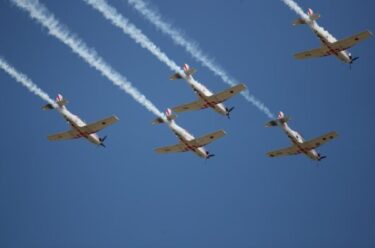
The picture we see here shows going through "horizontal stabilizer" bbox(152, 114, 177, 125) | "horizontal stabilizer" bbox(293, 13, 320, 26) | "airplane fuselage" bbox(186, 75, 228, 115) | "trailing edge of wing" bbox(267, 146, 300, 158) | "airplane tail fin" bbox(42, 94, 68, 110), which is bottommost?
"airplane tail fin" bbox(42, 94, 68, 110)

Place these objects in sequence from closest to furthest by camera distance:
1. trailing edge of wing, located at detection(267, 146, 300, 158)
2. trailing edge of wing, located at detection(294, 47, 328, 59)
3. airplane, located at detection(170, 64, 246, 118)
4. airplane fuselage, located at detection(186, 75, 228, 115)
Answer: airplane, located at detection(170, 64, 246, 118) < airplane fuselage, located at detection(186, 75, 228, 115) < trailing edge of wing, located at detection(294, 47, 328, 59) < trailing edge of wing, located at detection(267, 146, 300, 158)

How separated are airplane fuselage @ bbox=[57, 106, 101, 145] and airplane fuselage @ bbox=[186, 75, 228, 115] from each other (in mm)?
7128

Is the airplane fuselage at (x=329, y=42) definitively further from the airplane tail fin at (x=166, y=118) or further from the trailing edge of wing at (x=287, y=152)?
the airplane tail fin at (x=166, y=118)

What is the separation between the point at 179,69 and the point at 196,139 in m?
5.34

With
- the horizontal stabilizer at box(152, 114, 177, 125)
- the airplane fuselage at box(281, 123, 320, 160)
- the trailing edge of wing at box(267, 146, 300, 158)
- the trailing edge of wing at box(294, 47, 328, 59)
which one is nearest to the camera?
the horizontal stabilizer at box(152, 114, 177, 125)

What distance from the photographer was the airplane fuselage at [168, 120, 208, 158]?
5062 cm

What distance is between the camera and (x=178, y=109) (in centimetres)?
5247

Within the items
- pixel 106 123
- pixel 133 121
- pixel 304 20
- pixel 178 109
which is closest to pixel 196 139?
pixel 178 109

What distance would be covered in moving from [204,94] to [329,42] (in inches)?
357

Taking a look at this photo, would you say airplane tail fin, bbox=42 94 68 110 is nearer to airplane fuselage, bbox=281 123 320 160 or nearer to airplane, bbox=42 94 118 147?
airplane, bbox=42 94 118 147

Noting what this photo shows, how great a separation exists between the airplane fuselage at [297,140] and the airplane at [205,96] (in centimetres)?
411

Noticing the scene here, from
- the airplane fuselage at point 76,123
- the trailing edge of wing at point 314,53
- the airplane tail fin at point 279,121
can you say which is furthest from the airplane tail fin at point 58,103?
the trailing edge of wing at point 314,53

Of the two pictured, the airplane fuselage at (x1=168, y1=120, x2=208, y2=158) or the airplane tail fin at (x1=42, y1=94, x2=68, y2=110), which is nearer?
the airplane tail fin at (x1=42, y1=94, x2=68, y2=110)

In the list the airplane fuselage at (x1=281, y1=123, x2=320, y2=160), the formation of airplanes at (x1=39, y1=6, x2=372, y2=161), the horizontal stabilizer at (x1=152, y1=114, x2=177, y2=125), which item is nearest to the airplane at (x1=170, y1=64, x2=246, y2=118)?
the formation of airplanes at (x1=39, y1=6, x2=372, y2=161)
